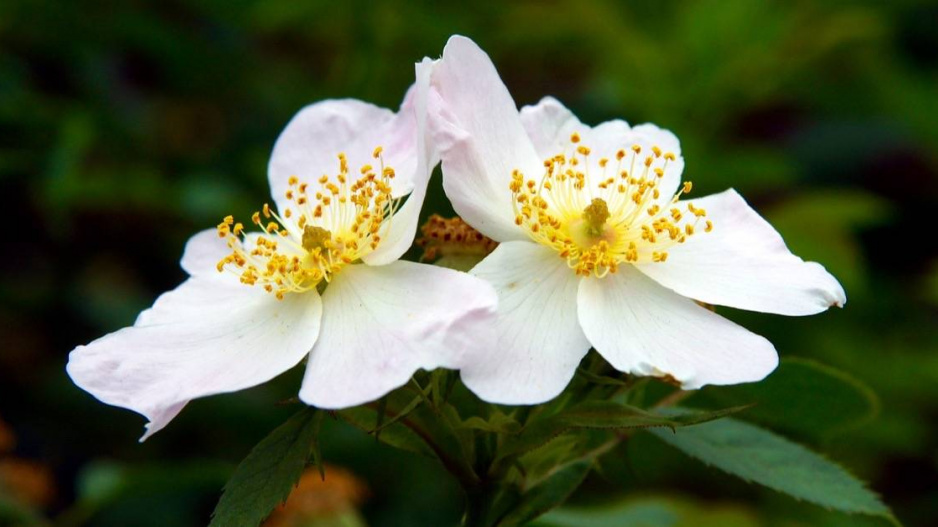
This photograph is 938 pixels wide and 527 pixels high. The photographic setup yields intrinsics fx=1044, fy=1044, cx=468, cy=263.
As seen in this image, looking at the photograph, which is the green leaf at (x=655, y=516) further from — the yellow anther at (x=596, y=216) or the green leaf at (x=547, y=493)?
the yellow anther at (x=596, y=216)

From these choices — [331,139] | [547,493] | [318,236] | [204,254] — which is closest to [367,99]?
[331,139]

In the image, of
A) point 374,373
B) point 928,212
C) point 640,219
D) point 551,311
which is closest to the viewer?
point 374,373

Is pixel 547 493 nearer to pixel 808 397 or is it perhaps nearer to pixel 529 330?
pixel 529 330

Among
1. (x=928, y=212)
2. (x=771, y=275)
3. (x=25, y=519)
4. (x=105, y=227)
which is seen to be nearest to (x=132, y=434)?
(x=105, y=227)

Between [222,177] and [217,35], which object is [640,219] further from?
[217,35]

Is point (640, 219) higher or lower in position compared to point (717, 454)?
higher

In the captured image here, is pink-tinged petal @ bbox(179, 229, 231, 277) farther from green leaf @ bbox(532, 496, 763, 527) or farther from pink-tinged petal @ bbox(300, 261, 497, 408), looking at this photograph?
green leaf @ bbox(532, 496, 763, 527)

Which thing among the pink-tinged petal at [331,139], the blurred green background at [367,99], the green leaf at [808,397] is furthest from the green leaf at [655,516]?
the pink-tinged petal at [331,139]
